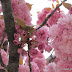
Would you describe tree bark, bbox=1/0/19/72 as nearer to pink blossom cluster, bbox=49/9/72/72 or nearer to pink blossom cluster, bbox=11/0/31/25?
pink blossom cluster, bbox=11/0/31/25

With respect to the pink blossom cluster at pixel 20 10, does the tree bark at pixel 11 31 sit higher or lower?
lower

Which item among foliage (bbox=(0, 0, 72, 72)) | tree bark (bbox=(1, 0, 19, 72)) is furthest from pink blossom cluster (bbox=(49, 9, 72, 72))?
tree bark (bbox=(1, 0, 19, 72))

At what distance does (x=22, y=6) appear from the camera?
766 mm

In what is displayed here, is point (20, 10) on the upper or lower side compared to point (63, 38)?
upper

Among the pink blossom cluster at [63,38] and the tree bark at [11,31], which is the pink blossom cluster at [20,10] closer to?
the tree bark at [11,31]

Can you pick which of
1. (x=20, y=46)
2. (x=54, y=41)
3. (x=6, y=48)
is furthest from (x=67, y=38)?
(x=6, y=48)

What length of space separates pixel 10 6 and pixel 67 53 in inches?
17.6

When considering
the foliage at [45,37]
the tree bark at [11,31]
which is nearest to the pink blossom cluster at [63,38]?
the foliage at [45,37]

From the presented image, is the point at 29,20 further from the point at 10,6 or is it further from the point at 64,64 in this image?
the point at 64,64

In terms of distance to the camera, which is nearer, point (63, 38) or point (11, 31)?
point (63, 38)

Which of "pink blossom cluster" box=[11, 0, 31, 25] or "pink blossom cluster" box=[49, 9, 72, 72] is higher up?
"pink blossom cluster" box=[11, 0, 31, 25]

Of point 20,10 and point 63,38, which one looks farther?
point 20,10

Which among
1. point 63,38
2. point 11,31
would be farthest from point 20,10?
point 63,38

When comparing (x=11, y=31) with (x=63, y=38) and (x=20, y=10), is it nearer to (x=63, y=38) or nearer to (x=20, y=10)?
(x=20, y=10)
